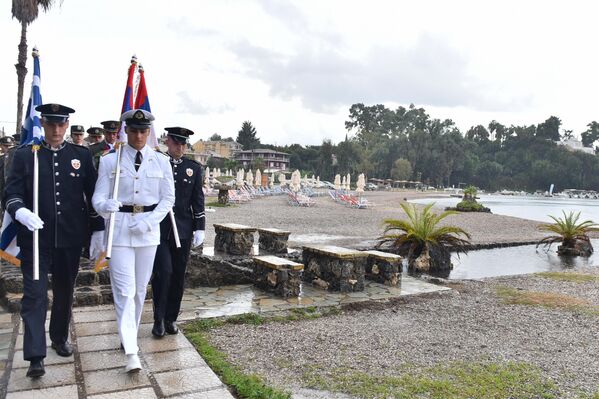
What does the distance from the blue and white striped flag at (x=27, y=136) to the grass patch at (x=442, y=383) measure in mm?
2327

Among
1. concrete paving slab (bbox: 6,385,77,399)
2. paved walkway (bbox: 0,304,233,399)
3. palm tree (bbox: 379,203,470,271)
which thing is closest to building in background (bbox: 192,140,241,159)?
palm tree (bbox: 379,203,470,271)

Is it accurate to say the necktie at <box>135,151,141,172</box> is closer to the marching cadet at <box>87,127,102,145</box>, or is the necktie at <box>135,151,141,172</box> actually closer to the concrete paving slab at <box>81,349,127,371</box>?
the concrete paving slab at <box>81,349,127,371</box>

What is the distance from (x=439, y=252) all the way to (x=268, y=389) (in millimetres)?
6746

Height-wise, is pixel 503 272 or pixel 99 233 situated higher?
pixel 99 233

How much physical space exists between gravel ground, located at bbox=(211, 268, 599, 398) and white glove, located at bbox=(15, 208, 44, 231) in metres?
1.73

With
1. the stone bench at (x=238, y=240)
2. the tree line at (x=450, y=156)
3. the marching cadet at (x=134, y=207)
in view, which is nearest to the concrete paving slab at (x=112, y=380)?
the marching cadet at (x=134, y=207)

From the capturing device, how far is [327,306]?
537cm

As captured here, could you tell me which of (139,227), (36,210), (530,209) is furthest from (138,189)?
(530,209)

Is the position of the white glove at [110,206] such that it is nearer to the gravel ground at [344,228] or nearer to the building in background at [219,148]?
the gravel ground at [344,228]

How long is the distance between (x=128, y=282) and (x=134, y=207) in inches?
22.0

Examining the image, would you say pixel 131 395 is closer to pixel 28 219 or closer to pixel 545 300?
pixel 28 219

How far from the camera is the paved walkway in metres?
2.96

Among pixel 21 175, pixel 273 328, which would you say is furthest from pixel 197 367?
pixel 21 175

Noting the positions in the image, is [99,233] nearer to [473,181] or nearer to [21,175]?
[21,175]
